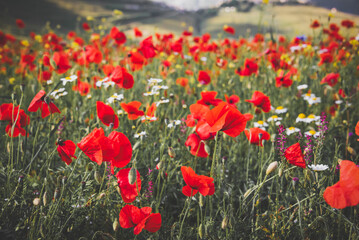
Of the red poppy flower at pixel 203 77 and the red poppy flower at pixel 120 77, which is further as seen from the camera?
the red poppy flower at pixel 203 77

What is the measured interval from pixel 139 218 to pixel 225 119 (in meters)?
0.53

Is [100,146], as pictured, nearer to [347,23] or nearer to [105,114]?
[105,114]

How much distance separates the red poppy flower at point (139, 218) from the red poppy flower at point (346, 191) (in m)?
0.62

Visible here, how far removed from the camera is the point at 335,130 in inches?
85.1

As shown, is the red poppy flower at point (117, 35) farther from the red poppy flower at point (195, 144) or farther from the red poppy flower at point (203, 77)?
the red poppy flower at point (195, 144)

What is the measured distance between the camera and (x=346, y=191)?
2.67 feet

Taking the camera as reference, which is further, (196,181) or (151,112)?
(151,112)

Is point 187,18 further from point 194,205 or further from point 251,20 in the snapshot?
point 194,205

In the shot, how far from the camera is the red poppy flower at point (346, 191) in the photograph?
80 cm

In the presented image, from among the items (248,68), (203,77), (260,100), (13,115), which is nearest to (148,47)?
(203,77)

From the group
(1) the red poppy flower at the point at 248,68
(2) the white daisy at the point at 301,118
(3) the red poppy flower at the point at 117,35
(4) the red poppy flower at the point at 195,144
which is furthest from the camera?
(3) the red poppy flower at the point at 117,35

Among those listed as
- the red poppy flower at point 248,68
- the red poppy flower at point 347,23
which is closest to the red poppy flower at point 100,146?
the red poppy flower at point 248,68

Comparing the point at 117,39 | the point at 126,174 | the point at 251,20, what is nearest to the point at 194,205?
the point at 126,174

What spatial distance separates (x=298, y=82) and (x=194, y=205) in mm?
2123
